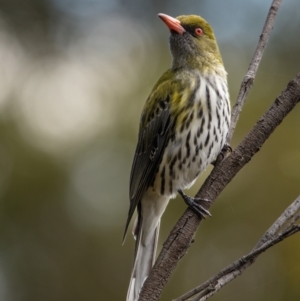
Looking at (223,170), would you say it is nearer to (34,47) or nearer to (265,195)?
(265,195)

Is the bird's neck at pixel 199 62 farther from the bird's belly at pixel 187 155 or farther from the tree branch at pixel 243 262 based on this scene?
the tree branch at pixel 243 262

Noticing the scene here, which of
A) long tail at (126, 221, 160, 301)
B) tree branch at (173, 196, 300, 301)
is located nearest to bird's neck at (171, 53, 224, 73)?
long tail at (126, 221, 160, 301)

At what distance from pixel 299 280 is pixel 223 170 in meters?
2.77

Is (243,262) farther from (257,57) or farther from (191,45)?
(191,45)

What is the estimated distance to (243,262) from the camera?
279cm

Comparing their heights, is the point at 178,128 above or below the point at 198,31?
below

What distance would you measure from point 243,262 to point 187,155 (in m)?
1.57

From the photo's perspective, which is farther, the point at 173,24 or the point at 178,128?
the point at 173,24

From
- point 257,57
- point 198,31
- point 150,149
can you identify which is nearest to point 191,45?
point 198,31

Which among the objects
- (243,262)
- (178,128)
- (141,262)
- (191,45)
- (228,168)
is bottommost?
(141,262)

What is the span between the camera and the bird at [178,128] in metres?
4.23

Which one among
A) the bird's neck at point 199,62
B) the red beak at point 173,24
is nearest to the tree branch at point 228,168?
the bird's neck at point 199,62

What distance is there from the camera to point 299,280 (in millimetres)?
5785

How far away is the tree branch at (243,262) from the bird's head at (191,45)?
1.79m
